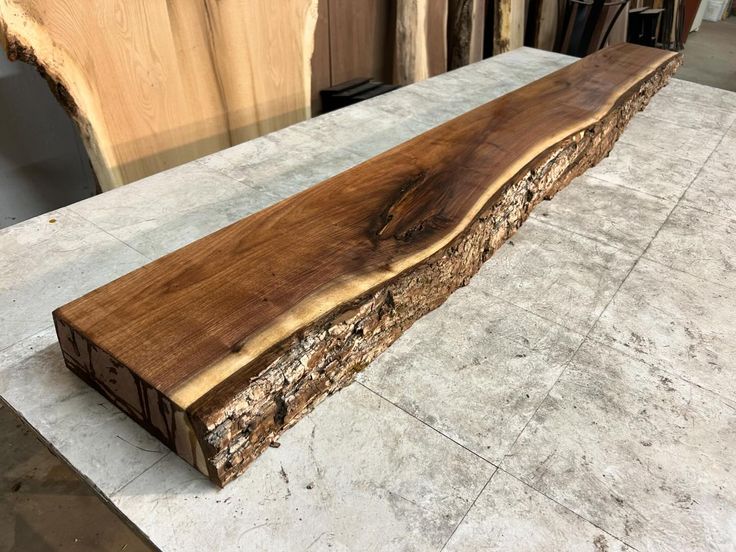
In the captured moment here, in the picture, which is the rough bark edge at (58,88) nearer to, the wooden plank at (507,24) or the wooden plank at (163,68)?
the wooden plank at (163,68)

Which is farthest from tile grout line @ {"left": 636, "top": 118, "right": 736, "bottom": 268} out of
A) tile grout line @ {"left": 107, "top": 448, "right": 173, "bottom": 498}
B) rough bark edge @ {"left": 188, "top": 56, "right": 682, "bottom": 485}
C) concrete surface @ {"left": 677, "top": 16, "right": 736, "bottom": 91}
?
concrete surface @ {"left": 677, "top": 16, "right": 736, "bottom": 91}

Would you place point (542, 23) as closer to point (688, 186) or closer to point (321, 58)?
point (321, 58)

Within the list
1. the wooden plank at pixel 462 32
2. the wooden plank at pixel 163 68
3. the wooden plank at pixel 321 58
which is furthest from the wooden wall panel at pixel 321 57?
the wooden plank at pixel 462 32

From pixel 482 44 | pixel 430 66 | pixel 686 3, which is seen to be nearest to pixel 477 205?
pixel 430 66

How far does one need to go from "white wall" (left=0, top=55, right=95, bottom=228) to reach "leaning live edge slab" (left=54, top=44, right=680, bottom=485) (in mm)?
1164

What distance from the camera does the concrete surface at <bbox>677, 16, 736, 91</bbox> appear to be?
17.4ft

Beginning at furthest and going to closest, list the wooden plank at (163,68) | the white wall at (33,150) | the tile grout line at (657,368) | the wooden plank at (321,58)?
the wooden plank at (321,58), the white wall at (33,150), the wooden plank at (163,68), the tile grout line at (657,368)

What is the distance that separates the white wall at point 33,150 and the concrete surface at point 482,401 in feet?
1.52

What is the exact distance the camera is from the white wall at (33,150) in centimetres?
198

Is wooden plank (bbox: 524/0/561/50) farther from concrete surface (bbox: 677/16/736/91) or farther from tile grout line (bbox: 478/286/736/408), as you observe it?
tile grout line (bbox: 478/286/736/408)

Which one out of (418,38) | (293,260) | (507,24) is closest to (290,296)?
(293,260)

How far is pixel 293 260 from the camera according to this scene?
1229mm

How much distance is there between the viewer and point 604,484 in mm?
1094

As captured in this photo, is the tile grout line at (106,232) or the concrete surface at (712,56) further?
the concrete surface at (712,56)
